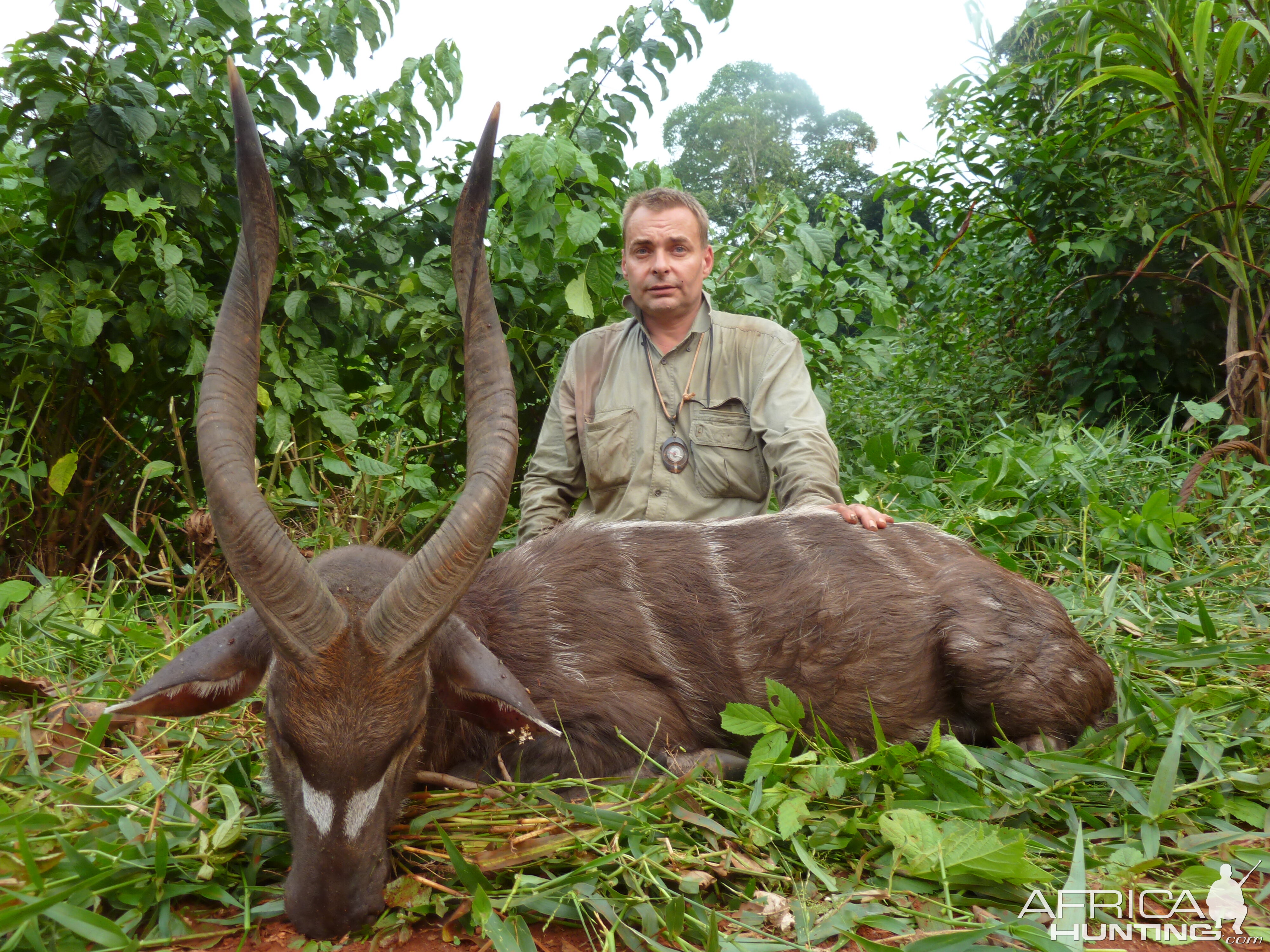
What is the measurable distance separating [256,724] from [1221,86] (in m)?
6.11

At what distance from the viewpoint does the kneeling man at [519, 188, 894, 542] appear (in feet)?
15.9

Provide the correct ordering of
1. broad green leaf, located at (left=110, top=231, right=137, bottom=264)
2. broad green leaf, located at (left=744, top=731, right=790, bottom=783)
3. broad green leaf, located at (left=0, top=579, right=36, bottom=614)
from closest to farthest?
1. broad green leaf, located at (left=744, top=731, right=790, bottom=783)
2. broad green leaf, located at (left=0, top=579, right=36, bottom=614)
3. broad green leaf, located at (left=110, top=231, right=137, bottom=264)

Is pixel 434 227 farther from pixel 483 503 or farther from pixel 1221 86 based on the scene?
pixel 1221 86

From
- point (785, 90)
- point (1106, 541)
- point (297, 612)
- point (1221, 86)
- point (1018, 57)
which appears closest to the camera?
point (297, 612)

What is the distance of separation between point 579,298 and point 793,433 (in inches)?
54.6

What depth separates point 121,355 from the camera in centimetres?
485

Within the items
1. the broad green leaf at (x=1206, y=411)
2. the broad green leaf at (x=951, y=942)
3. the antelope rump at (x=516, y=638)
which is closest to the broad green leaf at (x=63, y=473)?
the antelope rump at (x=516, y=638)

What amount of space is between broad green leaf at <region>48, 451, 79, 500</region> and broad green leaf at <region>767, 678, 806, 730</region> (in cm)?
396

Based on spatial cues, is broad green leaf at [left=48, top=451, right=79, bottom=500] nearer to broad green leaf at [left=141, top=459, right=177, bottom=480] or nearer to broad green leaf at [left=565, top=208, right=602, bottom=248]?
broad green leaf at [left=141, top=459, right=177, bottom=480]

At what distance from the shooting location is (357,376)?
598 centimetres

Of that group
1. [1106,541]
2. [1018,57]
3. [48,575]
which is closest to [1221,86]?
[1106,541]

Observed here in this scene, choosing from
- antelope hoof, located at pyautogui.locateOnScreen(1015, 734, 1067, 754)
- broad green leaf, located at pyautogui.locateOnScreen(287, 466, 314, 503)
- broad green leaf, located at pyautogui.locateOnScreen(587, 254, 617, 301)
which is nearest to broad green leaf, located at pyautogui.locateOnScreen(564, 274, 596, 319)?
broad green leaf, located at pyautogui.locateOnScreen(587, 254, 617, 301)

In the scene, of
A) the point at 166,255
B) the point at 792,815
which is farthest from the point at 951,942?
the point at 166,255

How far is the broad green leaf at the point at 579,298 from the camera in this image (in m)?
5.03
